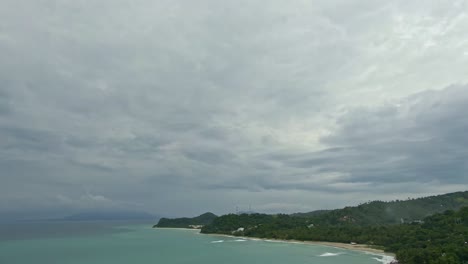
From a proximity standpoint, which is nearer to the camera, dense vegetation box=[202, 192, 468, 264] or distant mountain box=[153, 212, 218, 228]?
dense vegetation box=[202, 192, 468, 264]

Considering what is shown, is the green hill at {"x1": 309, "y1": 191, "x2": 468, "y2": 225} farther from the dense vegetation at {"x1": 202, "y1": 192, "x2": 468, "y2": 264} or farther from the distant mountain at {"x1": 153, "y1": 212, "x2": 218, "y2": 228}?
the distant mountain at {"x1": 153, "y1": 212, "x2": 218, "y2": 228}

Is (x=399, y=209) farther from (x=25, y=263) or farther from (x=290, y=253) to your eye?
(x=25, y=263)

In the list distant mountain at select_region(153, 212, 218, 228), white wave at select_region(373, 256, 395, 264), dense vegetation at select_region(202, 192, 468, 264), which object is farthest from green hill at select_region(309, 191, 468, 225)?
distant mountain at select_region(153, 212, 218, 228)

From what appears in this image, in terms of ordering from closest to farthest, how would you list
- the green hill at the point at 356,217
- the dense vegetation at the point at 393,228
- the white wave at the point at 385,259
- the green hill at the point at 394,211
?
the dense vegetation at the point at 393,228 < the white wave at the point at 385,259 < the green hill at the point at 356,217 < the green hill at the point at 394,211

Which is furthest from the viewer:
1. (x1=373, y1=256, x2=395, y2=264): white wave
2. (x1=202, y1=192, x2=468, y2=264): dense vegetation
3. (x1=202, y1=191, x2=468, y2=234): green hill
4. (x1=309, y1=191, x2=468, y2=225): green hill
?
(x1=309, y1=191, x2=468, y2=225): green hill

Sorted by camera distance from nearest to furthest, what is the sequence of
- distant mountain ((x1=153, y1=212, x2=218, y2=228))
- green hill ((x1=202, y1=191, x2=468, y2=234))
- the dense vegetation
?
the dense vegetation < green hill ((x1=202, y1=191, x2=468, y2=234)) < distant mountain ((x1=153, y1=212, x2=218, y2=228))

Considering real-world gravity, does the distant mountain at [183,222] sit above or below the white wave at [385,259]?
above

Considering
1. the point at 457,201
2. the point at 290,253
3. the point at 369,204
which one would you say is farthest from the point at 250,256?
the point at 457,201

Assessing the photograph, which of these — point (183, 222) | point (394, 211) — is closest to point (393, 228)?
point (394, 211)

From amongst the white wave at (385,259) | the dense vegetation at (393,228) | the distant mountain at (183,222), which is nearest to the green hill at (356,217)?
the dense vegetation at (393,228)

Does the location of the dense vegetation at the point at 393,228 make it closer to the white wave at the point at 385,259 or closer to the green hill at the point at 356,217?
the green hill at the point at 356,217
